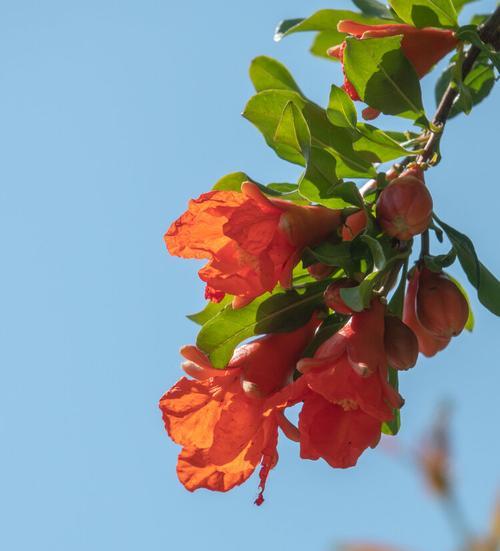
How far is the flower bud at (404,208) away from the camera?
1762mm

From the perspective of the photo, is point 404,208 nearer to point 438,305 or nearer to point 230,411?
point 438,305

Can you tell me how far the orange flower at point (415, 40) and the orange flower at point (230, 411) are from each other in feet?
1.93

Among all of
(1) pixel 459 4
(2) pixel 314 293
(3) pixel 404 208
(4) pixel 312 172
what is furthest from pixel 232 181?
(1) pixel 459 4

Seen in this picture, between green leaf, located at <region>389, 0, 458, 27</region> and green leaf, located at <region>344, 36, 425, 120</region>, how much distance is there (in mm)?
136

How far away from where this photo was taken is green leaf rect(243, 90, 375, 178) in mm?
2014

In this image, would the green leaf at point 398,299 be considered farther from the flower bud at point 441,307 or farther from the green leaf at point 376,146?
the green leaf at point 376,146

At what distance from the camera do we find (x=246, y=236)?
5.68ft

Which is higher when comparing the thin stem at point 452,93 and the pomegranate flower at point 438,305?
the thin stem at point 452,93

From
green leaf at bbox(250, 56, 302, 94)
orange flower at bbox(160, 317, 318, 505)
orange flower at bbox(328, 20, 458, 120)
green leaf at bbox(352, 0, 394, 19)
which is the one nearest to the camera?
orange flower at bbox(160, 317, 318, 505)

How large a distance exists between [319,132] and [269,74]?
363 mm

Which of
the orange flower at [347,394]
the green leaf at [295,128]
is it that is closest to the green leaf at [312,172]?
the green leaf at [295,128]

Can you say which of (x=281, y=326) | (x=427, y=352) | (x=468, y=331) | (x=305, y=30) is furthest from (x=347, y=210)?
(x=305, y=30)

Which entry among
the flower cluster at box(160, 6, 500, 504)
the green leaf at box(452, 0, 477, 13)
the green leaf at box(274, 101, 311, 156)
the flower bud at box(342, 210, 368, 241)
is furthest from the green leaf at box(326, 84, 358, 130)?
the green leaf at box(452, 0, 477, 13)

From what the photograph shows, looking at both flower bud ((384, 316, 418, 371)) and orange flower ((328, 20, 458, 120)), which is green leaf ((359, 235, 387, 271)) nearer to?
flower bud ((384, 316, 418, 371))
